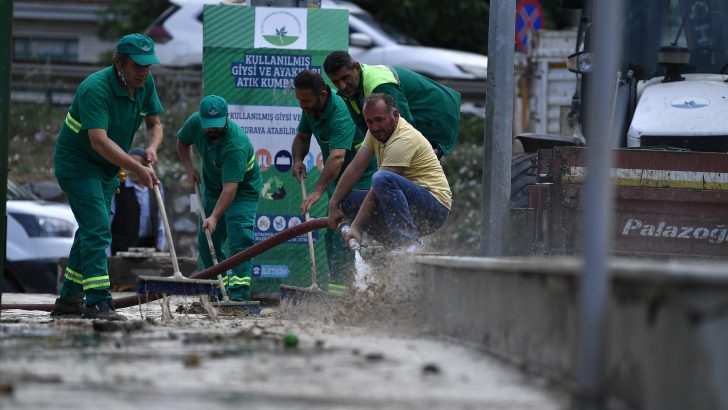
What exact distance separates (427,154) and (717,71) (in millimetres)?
3089

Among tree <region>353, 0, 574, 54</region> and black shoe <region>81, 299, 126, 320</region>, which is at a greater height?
tree <region>353, 0, 574, 54</region>

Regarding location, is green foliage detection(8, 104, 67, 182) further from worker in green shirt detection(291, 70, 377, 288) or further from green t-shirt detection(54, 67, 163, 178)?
green t-shirt detection(54, 67, 163, 178)

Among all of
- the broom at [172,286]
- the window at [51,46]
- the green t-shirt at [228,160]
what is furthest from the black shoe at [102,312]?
the window at [51,46]

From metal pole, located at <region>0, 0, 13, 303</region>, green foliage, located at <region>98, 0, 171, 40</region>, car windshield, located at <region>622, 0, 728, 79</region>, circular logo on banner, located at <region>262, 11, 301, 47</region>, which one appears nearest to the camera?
metal pole, located at <region>0, 0, 13, 303</region>

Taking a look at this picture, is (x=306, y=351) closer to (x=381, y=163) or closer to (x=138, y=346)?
(x=138, y=346)

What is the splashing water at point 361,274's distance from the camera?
350 inches

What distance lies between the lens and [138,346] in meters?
6.33

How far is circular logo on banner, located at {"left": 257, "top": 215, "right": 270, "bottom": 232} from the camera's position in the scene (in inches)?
492

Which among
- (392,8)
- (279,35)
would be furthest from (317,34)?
(392,8)

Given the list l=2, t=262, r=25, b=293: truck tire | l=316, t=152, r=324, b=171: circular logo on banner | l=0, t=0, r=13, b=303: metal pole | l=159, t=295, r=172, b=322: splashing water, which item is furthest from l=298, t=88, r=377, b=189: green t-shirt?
l=2, t=262, r=25, b=293: truck tire

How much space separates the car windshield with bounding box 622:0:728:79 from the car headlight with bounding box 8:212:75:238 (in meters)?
6.27

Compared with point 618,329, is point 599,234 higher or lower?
higher

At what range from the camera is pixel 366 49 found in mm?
21438

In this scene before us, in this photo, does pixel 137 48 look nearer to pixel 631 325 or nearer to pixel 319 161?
Answer: pixel 319 161
